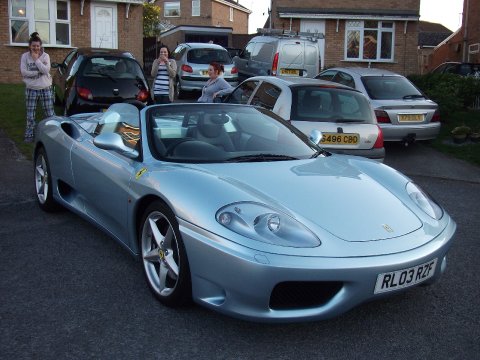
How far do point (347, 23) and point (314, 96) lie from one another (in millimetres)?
19737

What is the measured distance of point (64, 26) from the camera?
Result: 21.4 metres

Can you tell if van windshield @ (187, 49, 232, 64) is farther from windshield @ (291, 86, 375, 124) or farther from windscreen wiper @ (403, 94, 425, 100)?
windshield @ (291, 86, 375, 124)

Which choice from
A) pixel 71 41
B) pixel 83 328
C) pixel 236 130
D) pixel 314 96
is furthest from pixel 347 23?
→ pixel 83 328

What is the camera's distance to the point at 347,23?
2644 cm

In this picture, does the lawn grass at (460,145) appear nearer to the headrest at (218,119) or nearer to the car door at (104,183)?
the headrest at (218,119)

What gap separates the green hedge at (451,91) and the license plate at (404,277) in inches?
390

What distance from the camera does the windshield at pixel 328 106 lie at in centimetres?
781

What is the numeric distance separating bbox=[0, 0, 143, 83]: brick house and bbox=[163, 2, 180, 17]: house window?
1159 inches

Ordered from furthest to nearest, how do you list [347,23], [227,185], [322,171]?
[347,23], [322,171], [227,185]

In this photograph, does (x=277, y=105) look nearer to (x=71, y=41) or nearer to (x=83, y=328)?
(x=83, y=328)

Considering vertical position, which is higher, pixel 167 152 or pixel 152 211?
pixel 167 152

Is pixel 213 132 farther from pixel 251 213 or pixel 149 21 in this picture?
pixel 149 21

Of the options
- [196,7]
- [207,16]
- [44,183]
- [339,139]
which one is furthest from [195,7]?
[44,183]

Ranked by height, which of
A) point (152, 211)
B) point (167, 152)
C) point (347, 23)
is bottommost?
point (152, 211)
